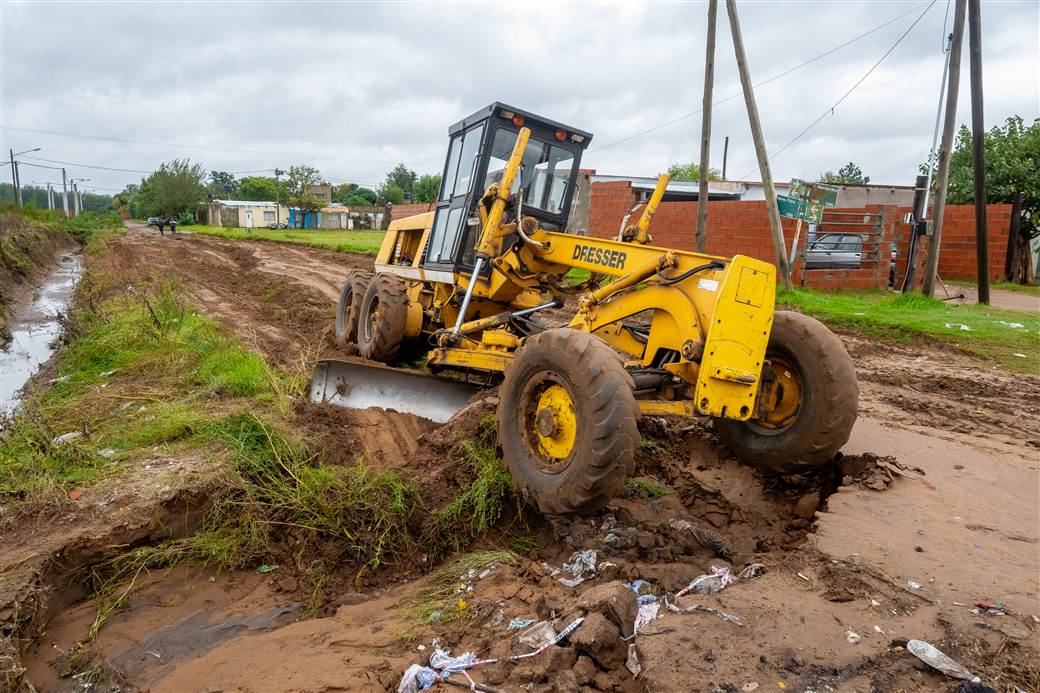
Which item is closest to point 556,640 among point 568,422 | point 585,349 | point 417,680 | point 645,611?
point 645,611

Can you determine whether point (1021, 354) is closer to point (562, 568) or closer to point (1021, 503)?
point (1021, 503)

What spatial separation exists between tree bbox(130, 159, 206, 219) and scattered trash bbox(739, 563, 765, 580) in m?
63.0

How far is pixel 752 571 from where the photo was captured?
3.88m

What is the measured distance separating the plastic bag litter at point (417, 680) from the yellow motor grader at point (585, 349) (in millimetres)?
1476

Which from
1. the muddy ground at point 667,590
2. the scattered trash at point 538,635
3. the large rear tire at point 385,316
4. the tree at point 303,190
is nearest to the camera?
the muddy ground at point 667,590

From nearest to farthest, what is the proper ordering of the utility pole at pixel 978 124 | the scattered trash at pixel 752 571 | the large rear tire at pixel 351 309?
the scattered trash at pixel 752 571, the large rear tire at pixel 351 309, the utility pole at pixel 978 124

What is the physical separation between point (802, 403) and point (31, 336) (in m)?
12.5

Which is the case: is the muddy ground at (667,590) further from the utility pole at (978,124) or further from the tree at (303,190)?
the tree at (303,190)

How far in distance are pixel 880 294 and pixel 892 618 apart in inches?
546

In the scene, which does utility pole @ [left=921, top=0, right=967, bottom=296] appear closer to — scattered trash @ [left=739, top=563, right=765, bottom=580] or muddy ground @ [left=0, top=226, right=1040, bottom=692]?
muddy ground @ [left=0, top=226, right=1040, bottom=692]

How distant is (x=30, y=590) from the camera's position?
394 cm

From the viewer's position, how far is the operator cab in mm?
7305

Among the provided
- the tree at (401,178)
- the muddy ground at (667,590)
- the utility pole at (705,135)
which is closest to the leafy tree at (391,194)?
the tree at (401,178)

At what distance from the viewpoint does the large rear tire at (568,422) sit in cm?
423
